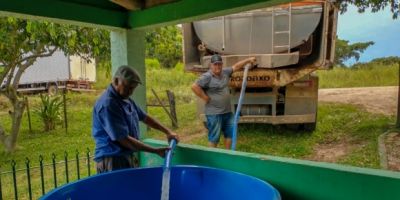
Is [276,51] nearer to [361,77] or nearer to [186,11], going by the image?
[186,11]

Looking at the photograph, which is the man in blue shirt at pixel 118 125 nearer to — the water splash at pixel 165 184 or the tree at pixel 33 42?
the water splash at pixel 165 184

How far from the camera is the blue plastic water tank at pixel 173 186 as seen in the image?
2184 mm

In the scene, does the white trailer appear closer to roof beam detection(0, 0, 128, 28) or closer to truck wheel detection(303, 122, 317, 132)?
truck wheel detection(303, 122, 317, 132)

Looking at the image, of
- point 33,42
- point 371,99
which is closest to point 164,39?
point 33,42

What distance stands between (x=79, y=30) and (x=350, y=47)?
21335mm

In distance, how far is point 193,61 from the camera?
7387mm

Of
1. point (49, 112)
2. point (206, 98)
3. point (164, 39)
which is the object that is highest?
point (164, 39)

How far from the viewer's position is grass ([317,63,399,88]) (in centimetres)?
1508

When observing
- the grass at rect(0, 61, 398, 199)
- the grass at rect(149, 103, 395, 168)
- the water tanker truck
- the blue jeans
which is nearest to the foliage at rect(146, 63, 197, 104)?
the grass at rect(0, 61, 398, 199)

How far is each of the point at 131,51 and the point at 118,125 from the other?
1076mm

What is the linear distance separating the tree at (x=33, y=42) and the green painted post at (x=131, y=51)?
254 cm

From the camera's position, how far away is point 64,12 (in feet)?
9.25

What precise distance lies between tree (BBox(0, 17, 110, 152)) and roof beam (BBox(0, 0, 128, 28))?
2.66 metres

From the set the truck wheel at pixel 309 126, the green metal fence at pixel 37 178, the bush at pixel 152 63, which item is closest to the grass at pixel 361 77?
the truck wheel at pixel 309 126
